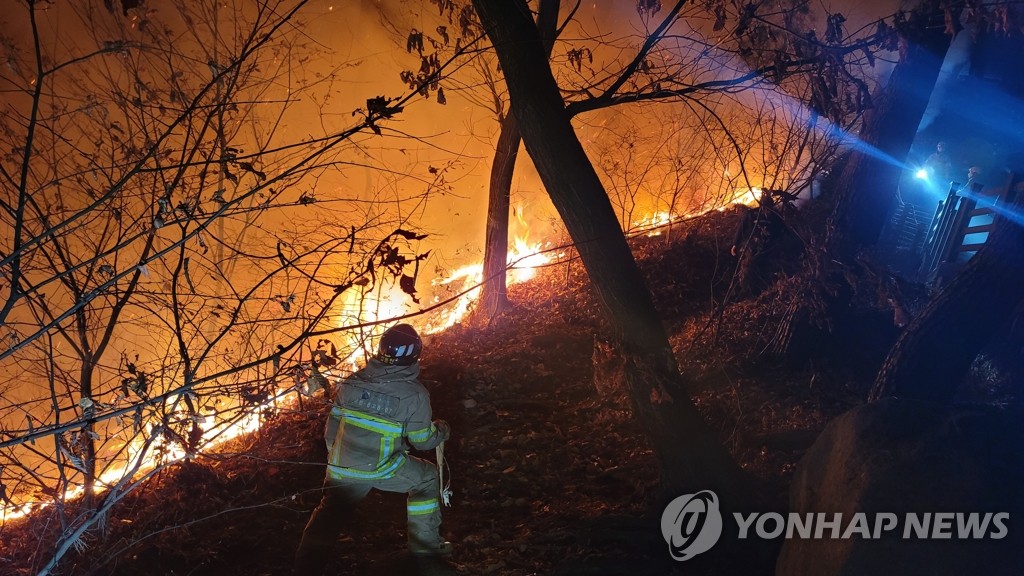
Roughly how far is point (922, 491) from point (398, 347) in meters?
3.44

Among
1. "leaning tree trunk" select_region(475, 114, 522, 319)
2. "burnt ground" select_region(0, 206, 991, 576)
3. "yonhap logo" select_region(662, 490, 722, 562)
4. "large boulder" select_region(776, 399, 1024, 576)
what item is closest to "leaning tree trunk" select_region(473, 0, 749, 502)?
"yonhap logo" select_region(662, 490, 722, 562)

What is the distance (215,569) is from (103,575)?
87 centimetres

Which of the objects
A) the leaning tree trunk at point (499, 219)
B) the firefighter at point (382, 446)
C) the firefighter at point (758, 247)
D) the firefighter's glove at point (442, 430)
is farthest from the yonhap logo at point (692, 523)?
the leaning tree trunk at point (499, 219)

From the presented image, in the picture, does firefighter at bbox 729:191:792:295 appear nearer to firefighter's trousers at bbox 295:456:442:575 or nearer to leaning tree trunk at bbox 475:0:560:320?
leaning tree trunk at bbox 475:0:560:320

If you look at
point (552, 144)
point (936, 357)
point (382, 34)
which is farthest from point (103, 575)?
point (382, 34)

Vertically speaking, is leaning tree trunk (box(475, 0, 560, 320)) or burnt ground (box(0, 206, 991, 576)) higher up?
leaning tree trunk (box(475, 0, 560, 320))

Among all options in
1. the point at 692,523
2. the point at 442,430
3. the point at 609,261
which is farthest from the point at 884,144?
the point at 442,430

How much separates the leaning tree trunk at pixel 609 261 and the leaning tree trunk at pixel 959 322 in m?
1.64

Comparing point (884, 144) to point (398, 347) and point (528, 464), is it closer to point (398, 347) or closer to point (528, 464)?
point (528, 464)

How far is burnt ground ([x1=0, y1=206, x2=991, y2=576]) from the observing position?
4.64 meters

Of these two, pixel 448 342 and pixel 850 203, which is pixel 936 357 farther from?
pixel 448 342

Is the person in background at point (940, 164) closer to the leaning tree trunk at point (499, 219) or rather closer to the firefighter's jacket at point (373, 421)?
the leaning tree trunk at point (499, 219)

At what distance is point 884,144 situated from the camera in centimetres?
627

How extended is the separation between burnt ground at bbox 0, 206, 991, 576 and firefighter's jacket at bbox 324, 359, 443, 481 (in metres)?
Result: 0.33
